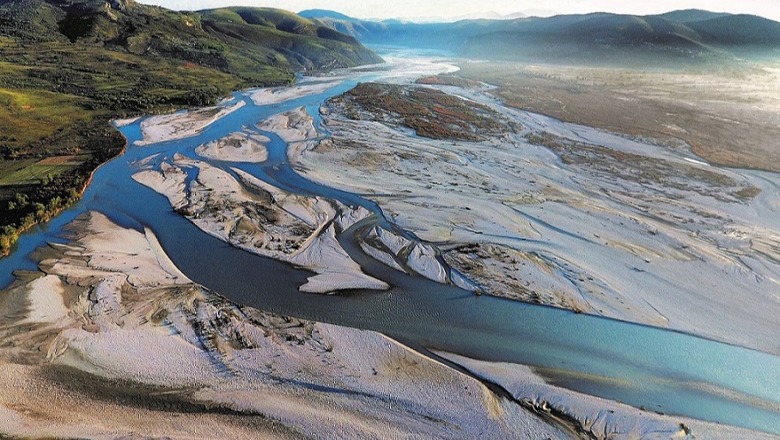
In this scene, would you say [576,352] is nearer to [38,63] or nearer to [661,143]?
[661,143]

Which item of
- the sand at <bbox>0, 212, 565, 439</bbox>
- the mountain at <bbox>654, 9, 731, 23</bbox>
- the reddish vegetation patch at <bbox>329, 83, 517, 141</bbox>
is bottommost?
the sand at <bbox>0, 212, 565, 439</bbox>

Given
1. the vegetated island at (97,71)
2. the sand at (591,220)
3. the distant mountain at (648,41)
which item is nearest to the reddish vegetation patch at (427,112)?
the sand at (591,220)

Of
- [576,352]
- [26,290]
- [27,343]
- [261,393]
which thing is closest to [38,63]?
[26,290]

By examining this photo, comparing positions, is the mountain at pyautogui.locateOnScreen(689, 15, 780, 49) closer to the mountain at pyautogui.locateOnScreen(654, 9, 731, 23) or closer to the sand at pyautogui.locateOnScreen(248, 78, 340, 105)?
the mountain at pyautogui.locateOnScreen(654, 9, 731, 23)

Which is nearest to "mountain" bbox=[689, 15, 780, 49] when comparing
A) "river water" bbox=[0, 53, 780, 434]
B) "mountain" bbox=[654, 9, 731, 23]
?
"mountain" bbox=[654, 9, 731, 23]

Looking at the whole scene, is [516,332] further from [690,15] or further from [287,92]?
[690,15]

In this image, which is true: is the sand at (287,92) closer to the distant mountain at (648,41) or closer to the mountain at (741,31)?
the distant mountain at (648,41)
